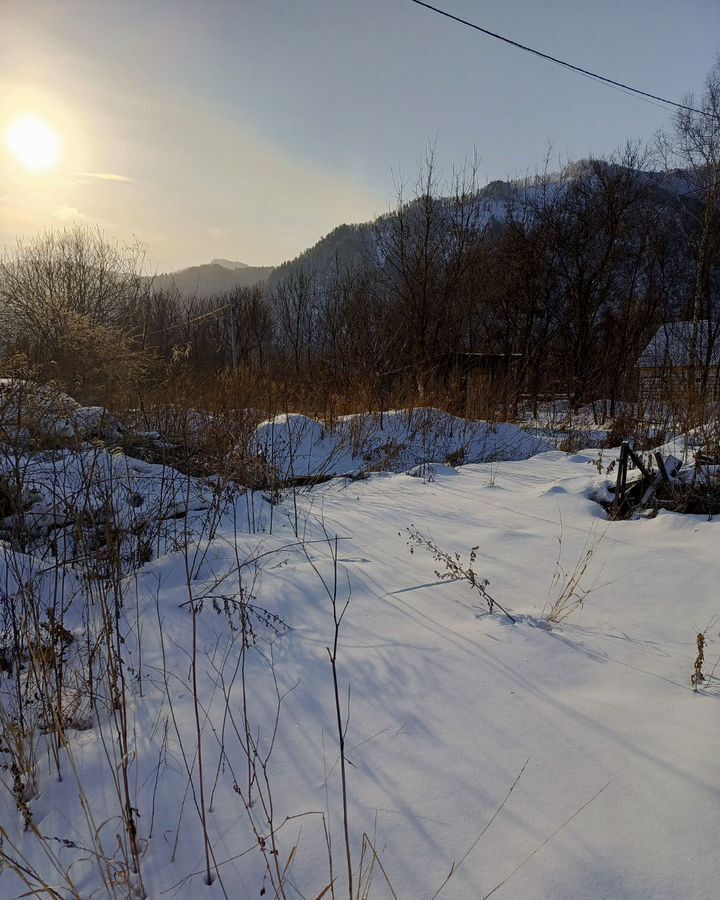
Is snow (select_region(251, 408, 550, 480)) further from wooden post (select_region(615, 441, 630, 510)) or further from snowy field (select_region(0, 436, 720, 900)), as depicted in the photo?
snowy field (select_region(0, 436, 720, 900))

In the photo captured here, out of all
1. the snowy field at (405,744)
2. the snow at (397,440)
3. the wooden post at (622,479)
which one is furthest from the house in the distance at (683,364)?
the snowy field at (405,744)

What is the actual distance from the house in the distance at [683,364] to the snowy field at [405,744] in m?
4.91

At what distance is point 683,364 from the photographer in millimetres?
10367

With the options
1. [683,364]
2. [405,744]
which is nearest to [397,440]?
[683,364]

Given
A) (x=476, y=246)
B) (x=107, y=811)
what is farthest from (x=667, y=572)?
(x=476, y=246)

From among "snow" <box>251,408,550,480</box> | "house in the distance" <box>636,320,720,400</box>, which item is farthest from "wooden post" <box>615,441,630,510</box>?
"snow" <box>251,408,550,480</box>

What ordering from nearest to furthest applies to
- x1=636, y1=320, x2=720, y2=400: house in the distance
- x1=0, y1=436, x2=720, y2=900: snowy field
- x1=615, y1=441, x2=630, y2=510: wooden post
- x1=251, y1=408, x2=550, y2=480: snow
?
x1=0, y1=436, x2=720, y2=900: snowy field
x1=615, y1=441, x2=630, y2=510: wooden post
x1=636, y1=320, x2=720, y2=400: house in the distance
x1=251, y1=408, x2=550, y2=480: snow

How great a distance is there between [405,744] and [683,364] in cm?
1125

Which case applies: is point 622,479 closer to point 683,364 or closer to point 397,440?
point 397,440

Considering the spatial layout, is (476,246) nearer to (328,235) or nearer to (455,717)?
(455,717)

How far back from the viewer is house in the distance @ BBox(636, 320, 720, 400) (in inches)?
268

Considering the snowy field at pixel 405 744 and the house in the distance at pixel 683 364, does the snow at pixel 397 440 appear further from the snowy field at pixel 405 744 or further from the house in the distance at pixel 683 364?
the snowy field at pixel 405 744

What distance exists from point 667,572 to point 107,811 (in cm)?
250

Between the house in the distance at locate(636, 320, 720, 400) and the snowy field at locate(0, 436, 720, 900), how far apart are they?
4.91 metres
